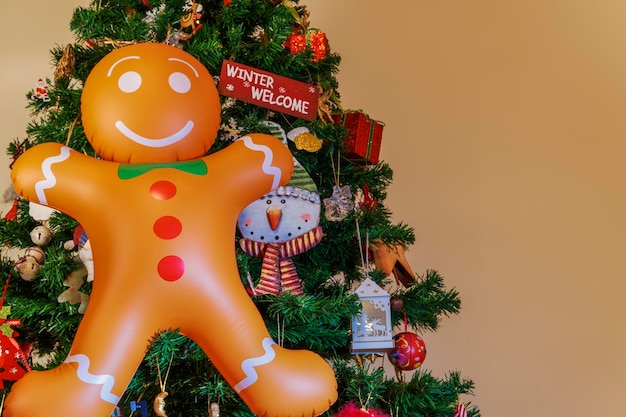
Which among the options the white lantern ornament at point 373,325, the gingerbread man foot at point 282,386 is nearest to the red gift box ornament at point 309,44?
the white lantern ornament at point 373,325

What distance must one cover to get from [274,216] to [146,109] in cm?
23

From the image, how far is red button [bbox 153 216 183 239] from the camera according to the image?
0.58 meters

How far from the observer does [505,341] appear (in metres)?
1.38

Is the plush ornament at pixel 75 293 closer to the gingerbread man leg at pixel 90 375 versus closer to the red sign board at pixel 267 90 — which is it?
the gingerbread man leg at pixel 90 375

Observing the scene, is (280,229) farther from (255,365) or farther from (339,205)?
(255,365)

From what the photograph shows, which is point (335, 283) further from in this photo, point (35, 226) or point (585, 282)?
point (585, 282)

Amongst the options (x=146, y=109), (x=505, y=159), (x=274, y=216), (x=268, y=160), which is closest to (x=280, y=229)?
(x=274, y=216)

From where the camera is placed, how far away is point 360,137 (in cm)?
90

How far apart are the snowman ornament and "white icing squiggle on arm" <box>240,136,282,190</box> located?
0.34 feet

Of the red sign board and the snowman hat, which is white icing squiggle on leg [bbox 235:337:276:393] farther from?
the red sign board

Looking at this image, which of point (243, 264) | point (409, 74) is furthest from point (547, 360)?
point (243, 264)

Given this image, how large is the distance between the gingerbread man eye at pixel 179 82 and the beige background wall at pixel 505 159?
2.97ft

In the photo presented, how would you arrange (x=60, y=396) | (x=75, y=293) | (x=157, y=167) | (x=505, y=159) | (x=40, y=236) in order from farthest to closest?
1. (x=505, y=159)
2. (x=40, y=236)
3. (x=75, y=293)
4. (x=157, y=167)
5. (x=60, y=396)

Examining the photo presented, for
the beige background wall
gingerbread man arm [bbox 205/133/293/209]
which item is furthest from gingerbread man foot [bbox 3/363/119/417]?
the beige background wall
